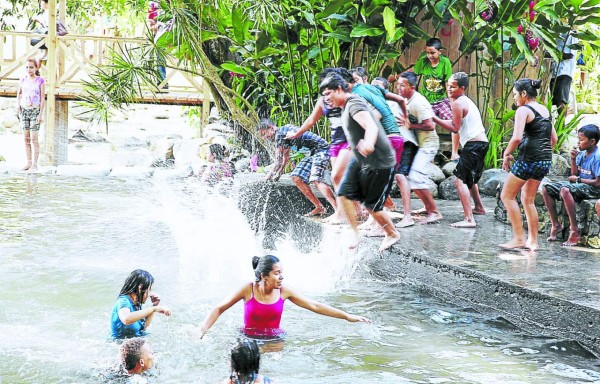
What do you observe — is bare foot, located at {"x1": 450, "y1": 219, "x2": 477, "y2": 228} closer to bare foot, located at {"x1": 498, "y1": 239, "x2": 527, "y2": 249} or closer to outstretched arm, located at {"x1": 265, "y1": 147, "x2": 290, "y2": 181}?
bare foot, located at {"x1": 498, "y1": 239, "x2": 527, "y2": 249}

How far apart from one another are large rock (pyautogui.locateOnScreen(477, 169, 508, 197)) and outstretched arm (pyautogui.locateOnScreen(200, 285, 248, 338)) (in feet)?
18.6

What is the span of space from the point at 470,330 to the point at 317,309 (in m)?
1.31

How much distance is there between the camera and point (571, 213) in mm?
7855

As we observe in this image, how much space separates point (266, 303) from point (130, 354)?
1101 millimetres

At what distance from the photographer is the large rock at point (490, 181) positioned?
10789 millimetres

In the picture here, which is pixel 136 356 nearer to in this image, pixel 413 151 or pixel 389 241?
pixel 389 241

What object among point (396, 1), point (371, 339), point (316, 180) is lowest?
point (371, 339)

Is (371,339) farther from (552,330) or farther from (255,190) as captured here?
(255,190)

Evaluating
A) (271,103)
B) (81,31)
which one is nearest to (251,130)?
(271,103)

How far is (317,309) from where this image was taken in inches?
235

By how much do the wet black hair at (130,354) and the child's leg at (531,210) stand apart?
150 inches

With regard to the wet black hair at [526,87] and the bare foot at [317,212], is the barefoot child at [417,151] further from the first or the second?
the wet black hair at [526,87]

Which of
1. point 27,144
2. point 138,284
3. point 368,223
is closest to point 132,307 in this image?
point 138,284

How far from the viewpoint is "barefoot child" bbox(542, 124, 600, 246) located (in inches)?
306
